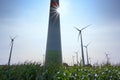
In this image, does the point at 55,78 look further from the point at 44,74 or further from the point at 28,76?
the point at 28,76

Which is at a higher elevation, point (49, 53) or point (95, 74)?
point (49, 53)

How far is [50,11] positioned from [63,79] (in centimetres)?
1866

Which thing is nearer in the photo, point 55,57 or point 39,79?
point 39,79

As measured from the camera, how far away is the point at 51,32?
21375 millimetres

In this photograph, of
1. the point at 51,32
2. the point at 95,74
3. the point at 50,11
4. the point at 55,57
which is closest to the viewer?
the point at 95,74

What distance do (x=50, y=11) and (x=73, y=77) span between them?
732 inches

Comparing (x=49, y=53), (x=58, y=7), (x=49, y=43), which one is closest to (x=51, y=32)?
(x=49, y=43)

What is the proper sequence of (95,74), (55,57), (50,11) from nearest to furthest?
1. (95,74)
2. (55,57)
3. (50,11)

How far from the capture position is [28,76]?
5.54 metres

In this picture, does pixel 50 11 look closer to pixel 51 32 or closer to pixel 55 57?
pixel 51 32

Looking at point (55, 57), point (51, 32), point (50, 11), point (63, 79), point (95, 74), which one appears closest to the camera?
point (63, 79)

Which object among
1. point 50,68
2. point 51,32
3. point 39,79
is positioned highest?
point 51,32

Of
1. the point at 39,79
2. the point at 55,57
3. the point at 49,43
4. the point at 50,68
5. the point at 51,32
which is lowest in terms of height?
the point at 39,79

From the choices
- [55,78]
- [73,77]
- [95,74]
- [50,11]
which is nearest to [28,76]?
[55,78]
